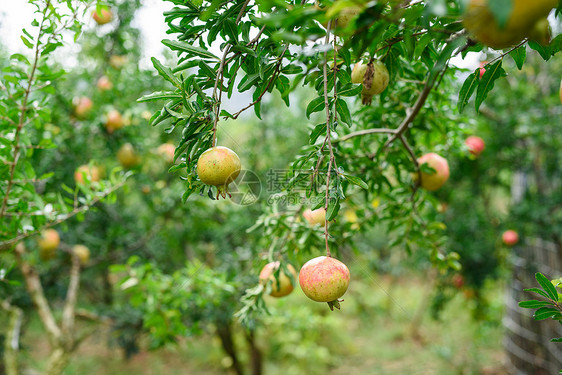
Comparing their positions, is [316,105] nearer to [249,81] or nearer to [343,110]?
[343,110]

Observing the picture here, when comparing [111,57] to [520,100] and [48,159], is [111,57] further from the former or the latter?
[520,100]

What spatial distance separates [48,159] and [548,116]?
13.5 feet

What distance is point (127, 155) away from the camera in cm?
312

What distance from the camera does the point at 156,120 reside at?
35.2 inches

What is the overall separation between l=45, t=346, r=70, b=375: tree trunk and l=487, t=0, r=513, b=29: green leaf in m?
2.74

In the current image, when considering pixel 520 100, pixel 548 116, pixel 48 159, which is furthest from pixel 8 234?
pixel 520 100

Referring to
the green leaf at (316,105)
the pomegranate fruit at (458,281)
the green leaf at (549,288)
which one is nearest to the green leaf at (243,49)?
the green leaf at (316,105)

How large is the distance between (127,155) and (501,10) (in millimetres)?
3077

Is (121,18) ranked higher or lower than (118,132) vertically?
higher

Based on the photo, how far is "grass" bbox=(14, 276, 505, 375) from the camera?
5.25 meters

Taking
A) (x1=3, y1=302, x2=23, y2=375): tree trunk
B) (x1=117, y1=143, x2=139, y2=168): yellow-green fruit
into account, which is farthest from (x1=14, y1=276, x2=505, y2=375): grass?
(x1=3, y1=302, x2=23, y2=375): tree trunk

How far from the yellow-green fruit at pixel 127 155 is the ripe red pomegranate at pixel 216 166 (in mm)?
2482

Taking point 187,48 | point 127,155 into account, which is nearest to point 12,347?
point 127,155

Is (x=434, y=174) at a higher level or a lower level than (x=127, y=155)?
higher
